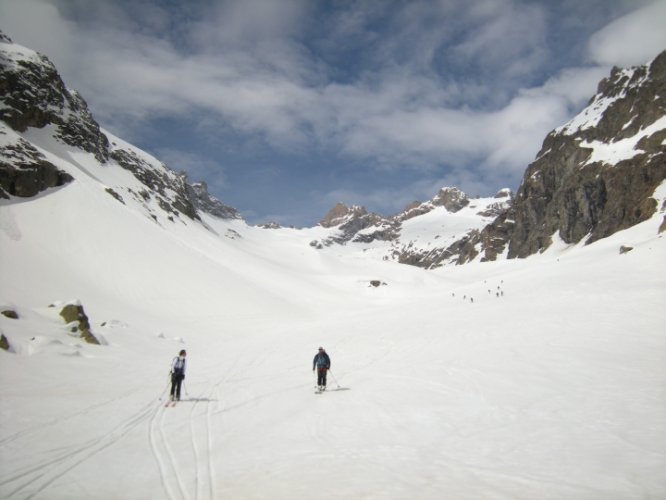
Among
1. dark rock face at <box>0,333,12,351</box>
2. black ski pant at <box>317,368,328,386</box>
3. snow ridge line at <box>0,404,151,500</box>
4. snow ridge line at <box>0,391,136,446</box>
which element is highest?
dark rock face at <box>0,333,12,351</box>

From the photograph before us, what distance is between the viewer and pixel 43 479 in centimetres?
648

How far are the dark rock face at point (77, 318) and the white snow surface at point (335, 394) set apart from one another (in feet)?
1.89

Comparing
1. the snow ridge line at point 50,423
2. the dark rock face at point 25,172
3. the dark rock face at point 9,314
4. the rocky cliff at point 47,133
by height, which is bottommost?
the snow ridge line at point 50,423

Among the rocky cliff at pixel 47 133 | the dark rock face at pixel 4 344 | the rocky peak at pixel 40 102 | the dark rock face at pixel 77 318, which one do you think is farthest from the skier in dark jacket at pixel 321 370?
the rocky peak at pixel 40 102

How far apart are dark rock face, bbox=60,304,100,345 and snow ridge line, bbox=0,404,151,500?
12.7 meters

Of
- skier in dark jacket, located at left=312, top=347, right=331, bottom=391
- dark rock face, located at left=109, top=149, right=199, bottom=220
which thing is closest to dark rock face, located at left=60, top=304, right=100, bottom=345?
skier in dark jacket, located at left=312, top=347, right=331, bottom=391

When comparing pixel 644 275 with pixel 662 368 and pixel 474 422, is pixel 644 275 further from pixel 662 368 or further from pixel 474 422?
pixel 474 422

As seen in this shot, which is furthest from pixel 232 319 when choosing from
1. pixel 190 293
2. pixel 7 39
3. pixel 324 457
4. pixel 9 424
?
pixel 7 39

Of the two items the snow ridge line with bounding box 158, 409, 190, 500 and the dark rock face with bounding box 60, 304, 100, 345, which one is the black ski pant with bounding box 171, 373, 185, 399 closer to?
the snow ridge line with bounding box 158, 409, 190, 500

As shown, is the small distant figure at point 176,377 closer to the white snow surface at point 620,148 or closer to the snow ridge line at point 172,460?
the snow ridge line at point 172,460

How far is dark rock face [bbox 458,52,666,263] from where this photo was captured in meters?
79.1

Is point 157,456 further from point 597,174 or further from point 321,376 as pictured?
point 597,174

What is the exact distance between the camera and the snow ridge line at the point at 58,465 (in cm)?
623

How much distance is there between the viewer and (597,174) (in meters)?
91.9
